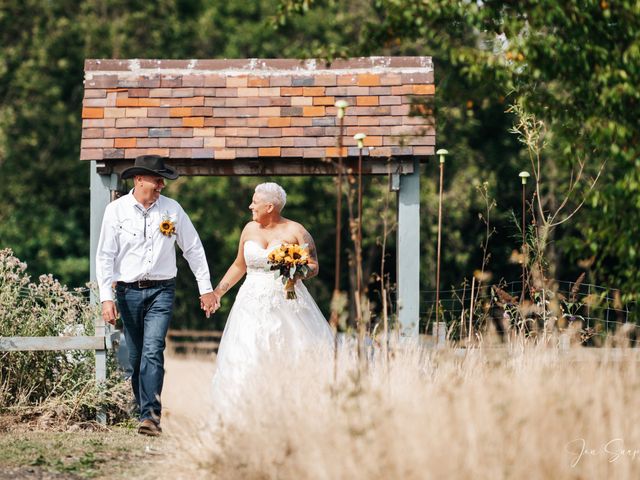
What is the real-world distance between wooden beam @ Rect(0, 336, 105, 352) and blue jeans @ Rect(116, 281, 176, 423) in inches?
11.7

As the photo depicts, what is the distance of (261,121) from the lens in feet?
32.9

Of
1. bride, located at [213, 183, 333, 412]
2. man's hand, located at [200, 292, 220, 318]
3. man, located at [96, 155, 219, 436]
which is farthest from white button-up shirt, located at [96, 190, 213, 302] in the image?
bride, located at [213, 183, 333, 412]

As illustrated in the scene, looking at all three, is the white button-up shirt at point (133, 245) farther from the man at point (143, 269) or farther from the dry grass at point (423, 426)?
the dry grass at point (423, 426)

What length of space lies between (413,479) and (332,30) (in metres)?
23.3

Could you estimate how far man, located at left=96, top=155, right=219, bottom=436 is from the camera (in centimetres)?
840

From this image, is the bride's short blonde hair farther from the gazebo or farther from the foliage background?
the foliage background

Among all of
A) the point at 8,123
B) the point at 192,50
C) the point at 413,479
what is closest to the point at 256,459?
the point at 413,479

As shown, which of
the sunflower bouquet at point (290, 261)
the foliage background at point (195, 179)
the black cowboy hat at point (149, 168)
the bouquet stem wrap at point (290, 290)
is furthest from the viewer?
the foliage background at point (195, 179)

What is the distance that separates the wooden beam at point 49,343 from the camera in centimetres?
854

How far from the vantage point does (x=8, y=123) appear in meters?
25.4

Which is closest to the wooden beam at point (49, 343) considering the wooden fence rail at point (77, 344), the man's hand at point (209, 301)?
the wooden fence rail at point (77, 344)

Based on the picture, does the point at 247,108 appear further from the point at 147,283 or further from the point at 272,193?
the point at 147,283

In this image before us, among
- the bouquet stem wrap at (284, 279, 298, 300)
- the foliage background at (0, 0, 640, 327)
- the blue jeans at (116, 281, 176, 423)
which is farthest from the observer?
the foliage background at (0, 0, 640, 327)

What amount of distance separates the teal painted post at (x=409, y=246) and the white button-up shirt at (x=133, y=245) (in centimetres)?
202
